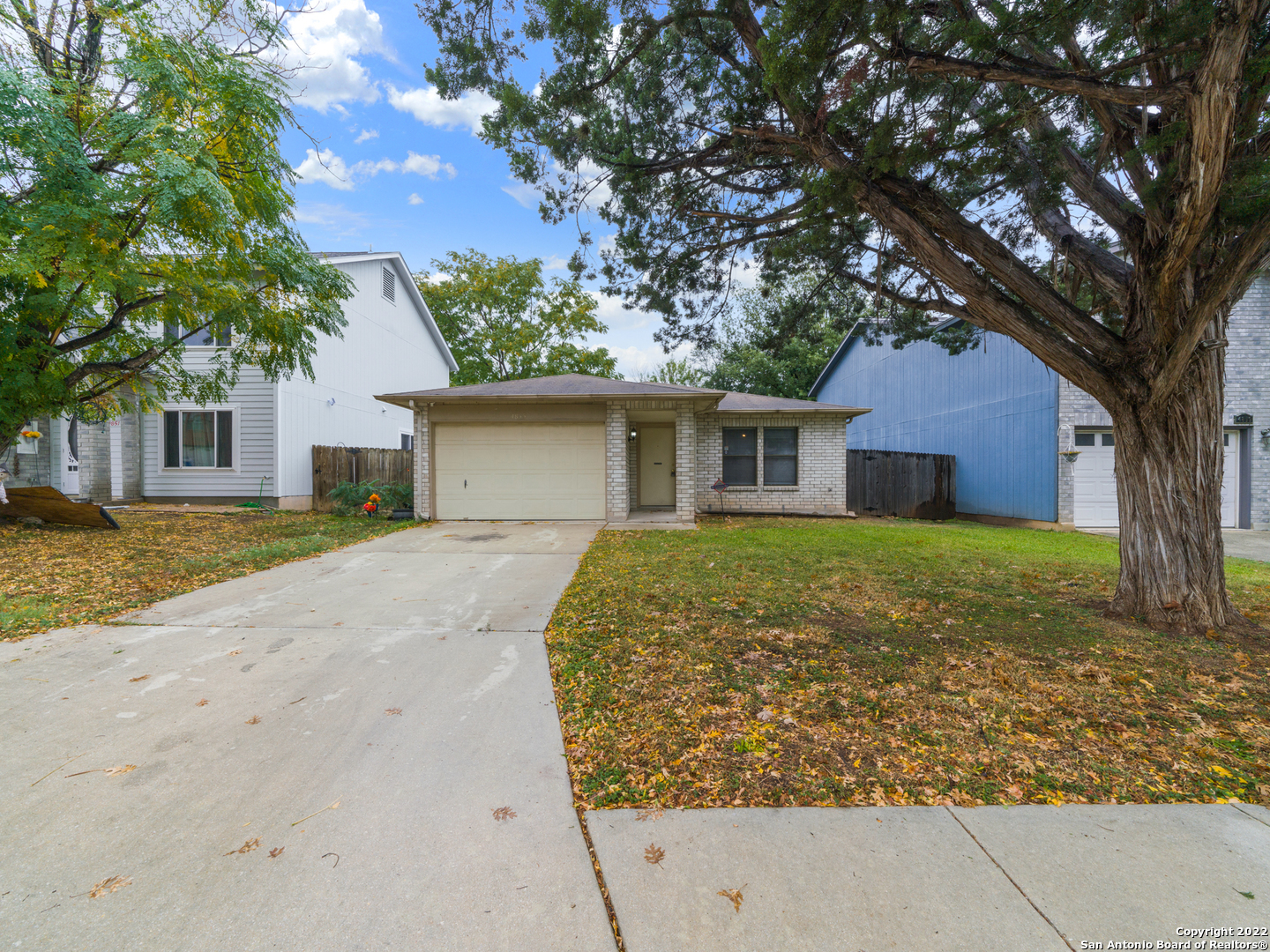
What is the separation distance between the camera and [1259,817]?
2.16 meters

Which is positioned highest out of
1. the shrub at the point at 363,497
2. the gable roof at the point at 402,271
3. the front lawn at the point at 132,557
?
the gable roof at the point at 402,271

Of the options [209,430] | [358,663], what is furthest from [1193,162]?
[209,430]

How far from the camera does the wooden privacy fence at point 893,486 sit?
14.4 metres

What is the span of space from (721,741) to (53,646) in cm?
480

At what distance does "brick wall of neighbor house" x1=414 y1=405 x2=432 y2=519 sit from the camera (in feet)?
37.8

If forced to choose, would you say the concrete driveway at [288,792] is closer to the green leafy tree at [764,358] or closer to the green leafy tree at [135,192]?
the green leafy tree at [135,192]

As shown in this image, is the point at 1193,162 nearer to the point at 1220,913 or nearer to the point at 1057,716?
the point at 1057,716

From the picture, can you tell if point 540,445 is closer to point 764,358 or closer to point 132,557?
point 132,557

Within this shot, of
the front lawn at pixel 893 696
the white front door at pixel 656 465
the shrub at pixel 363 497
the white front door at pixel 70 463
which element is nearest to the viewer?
the front lawn at pixel 893 696

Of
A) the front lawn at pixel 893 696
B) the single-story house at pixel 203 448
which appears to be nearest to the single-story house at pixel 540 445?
the single-story house at pixel 203 448

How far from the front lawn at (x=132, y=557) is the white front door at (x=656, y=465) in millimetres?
5968

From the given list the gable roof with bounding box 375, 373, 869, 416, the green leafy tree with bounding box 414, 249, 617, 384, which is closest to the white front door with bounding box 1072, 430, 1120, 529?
the gable roof with bounding box 375, 373, 869, 416

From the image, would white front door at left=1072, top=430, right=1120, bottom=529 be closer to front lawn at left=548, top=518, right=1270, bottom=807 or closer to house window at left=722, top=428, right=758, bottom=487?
front lawn at left=548, top=518, right=1270, bottom=807

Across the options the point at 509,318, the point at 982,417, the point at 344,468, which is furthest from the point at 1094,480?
the point at 509,318
